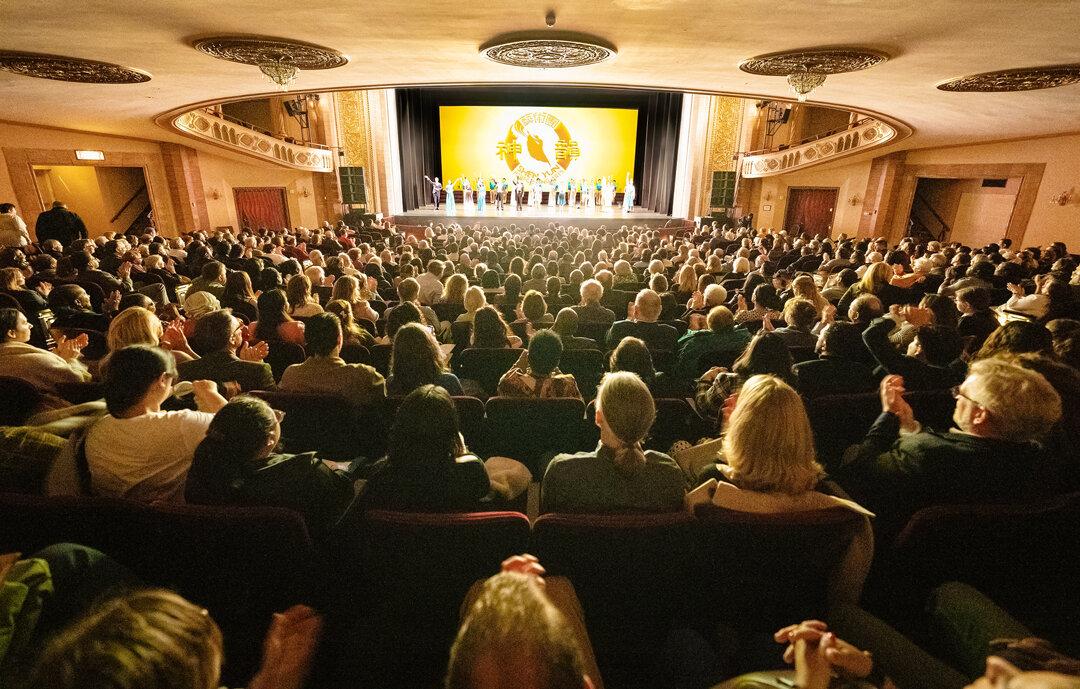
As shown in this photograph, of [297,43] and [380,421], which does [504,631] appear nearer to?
[380,421]

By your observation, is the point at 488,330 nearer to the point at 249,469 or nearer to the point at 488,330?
the point at 488,330

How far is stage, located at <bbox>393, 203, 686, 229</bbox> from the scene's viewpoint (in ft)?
55.5

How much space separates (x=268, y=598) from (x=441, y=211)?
59.5 ft

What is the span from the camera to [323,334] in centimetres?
264

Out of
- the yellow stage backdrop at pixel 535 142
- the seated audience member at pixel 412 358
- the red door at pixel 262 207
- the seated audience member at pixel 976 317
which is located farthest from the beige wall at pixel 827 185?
the red door at pixel 262 207

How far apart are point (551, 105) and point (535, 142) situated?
1636mm

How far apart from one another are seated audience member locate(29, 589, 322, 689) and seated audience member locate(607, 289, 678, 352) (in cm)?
330

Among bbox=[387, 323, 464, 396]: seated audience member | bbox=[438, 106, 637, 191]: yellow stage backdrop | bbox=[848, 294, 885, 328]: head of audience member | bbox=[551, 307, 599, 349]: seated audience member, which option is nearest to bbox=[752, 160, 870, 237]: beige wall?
bbox=[438, 106, 637, 191]: yellow stage backdrop

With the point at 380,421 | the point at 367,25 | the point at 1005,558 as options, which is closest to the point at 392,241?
the point at 367,25

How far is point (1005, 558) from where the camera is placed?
1.48m

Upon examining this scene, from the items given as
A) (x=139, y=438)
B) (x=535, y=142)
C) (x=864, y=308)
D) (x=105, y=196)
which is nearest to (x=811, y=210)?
(x=535, y=142)

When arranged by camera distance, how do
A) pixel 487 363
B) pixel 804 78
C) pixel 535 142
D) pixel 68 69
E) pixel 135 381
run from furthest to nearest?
1. pixel 535 142
2. pixel 804 78
3. pixel 68 69
4. pixel 487 363
5. pixel 135 381

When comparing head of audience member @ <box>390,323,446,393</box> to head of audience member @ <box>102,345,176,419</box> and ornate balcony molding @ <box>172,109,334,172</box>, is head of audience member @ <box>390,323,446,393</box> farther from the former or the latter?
ornate balcony molding @ <box>172,109,334,172</box>

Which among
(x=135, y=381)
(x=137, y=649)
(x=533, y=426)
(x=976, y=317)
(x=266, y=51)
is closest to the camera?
(x=137, y=649)
